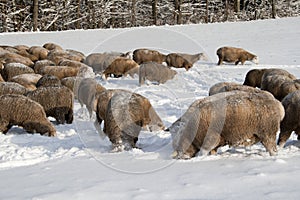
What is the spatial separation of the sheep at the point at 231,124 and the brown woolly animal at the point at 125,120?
118cm

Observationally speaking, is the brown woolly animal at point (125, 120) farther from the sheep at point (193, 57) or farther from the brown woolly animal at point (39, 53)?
the brown woolly animal at point (39, 53)

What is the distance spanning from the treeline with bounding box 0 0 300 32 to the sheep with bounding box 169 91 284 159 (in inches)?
1326

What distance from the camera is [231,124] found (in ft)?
19.1

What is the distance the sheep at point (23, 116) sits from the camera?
8.41 meters

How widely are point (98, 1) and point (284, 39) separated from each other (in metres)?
22.1

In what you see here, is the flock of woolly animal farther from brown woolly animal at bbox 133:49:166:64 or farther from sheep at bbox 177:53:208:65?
sheep at bbox 177:53:208:65

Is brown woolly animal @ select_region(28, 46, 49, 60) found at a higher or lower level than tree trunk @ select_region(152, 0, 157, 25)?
lower

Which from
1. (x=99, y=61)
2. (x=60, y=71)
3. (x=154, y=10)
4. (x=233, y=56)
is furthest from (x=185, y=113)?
(x=154, y=10)

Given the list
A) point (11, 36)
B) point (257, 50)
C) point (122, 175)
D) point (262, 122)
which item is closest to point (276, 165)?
point (262, 122)

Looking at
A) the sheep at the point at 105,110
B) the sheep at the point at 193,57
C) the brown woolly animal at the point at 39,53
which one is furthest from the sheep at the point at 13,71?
the sheep at the point at 193,57

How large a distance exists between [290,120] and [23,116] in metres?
5.30

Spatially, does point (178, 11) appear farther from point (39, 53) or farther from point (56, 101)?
point (56, 101)

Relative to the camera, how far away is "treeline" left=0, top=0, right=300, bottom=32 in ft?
130

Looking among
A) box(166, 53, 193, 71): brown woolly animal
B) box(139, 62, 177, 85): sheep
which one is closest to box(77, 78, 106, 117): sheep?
box(139, 62, 177, 85): sheep
